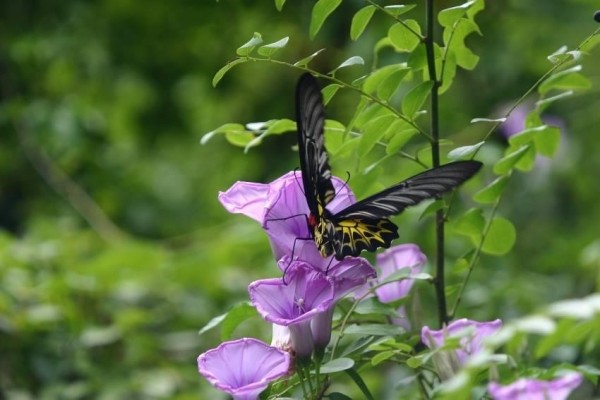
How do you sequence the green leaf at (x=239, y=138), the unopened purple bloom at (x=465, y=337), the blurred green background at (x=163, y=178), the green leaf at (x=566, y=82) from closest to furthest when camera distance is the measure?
1. the unopened purple bloom at (x=465, y=337)
2. the green leaf at (x=566, y=82)
3. the green leaf at (x=239, y=138)
4. the blurred green background at (x=163, y=178)

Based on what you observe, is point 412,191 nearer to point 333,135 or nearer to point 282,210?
point 282,210

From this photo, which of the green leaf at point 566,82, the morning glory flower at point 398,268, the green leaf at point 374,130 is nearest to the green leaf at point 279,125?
the green leaf at point 374,130

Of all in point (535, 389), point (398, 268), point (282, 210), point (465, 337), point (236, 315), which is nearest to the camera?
point (535, 389)

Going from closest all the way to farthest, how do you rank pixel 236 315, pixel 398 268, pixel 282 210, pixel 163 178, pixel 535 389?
pixel 535 389, pixel 282 210, pixel 236 315, pixel 398 268, pixel 163 178

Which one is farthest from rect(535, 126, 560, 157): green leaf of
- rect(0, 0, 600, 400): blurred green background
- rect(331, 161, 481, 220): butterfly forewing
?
rect(0, 0, 600, 400): blurred green background

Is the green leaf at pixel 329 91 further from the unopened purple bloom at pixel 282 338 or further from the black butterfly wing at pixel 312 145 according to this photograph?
the unopened purple bloom at pixel 282 338

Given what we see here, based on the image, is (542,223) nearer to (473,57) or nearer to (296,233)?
(473,57)

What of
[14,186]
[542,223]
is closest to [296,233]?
[542,223]

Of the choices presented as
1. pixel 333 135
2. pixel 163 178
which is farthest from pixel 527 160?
pixel 163 178
